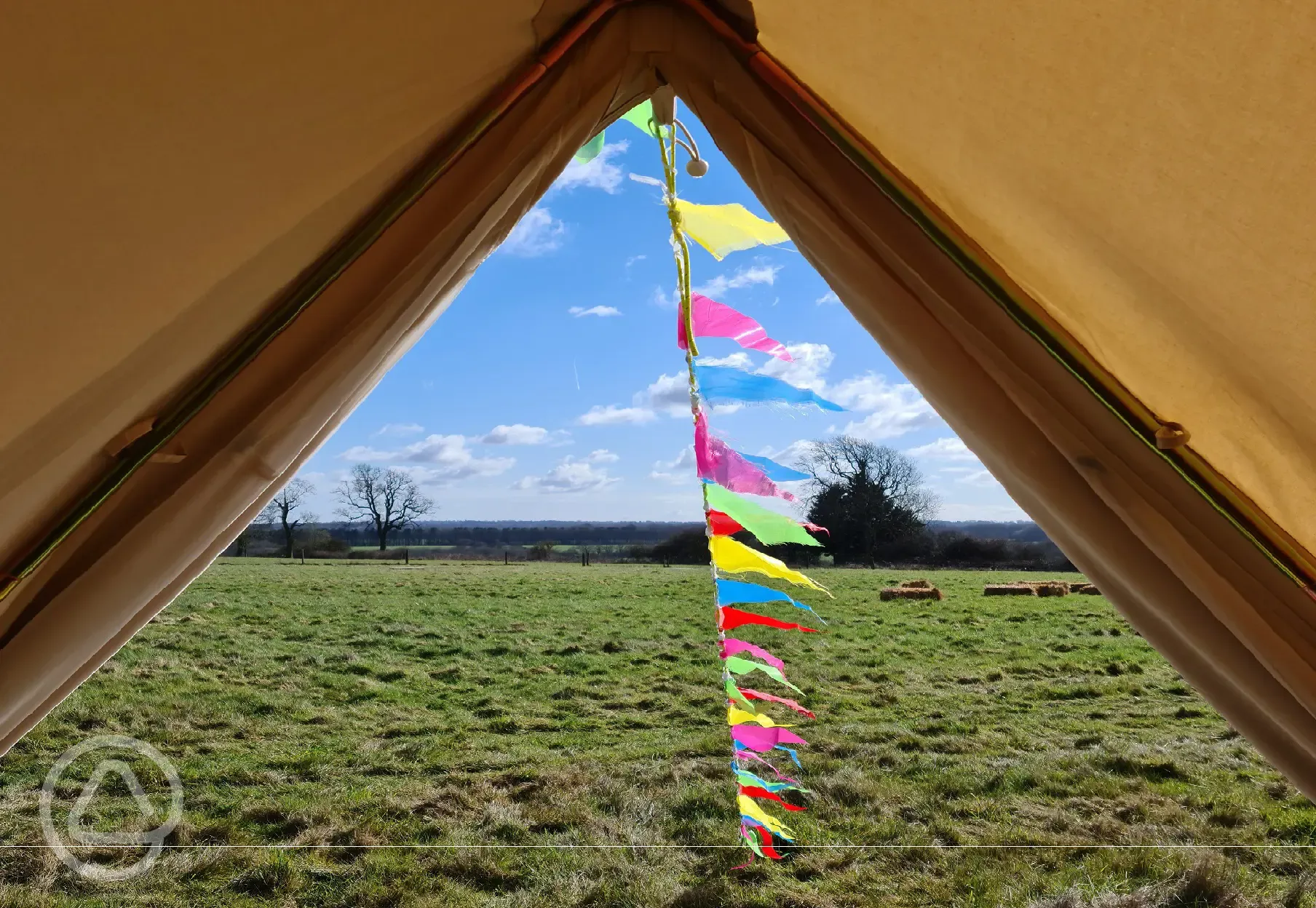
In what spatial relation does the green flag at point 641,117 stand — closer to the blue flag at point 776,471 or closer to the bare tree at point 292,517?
the blue flag at point 776,471

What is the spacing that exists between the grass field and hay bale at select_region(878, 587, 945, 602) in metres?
0.16

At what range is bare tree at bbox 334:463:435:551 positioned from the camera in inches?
327

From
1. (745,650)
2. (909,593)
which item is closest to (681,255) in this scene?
(745,650)

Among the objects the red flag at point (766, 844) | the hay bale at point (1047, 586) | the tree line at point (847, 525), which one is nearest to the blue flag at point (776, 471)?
the red flag at point (766, 844)

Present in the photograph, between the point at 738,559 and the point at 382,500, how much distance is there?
7.45 meters

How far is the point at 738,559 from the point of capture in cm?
177

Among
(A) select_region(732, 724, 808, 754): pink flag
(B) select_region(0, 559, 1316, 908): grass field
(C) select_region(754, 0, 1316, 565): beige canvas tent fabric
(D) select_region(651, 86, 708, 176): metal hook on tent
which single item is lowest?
(B) select_region(0, 559, 1316, 908): grass field

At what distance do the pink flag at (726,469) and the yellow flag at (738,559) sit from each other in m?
0.17

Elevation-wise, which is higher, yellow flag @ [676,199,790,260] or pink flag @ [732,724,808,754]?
yellow flag @ [676,199,790,260]

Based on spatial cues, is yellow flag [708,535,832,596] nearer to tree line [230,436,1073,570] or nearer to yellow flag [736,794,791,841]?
yellow flag [736,794,791,841]

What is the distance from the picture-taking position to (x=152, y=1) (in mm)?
559

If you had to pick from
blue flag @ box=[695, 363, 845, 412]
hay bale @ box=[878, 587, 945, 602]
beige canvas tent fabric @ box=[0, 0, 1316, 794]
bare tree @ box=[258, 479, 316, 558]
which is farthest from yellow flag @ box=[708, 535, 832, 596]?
hay bale @ box=[878, 587, 945, 602]

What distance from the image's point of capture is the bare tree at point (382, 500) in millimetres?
8305

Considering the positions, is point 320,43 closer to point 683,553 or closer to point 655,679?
point 655,679
